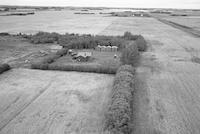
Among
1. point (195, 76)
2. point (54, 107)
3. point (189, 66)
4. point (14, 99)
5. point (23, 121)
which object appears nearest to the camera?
point (23, 121)

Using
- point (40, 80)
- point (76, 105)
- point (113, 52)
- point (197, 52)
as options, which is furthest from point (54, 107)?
point (197, 52)

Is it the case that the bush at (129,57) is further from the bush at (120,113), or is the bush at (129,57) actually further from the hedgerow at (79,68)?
the bush at (120,113)

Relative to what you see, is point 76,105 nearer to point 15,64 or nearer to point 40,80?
point 40,80

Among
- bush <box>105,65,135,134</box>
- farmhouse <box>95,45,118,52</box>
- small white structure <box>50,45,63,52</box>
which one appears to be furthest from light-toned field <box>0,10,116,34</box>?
bush <box>105,65,135,134</box>

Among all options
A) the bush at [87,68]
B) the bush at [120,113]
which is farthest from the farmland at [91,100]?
the bush at [87,68]

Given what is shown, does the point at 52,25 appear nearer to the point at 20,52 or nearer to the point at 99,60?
the point at 20,52

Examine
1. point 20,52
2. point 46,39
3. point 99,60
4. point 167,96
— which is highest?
point 46,39

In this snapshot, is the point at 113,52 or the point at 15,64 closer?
the point at 15,64

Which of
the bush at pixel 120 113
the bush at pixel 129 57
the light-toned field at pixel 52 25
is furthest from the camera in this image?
the light-toned field at pixel 52 25

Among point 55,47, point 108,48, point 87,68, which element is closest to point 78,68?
point 87,68
